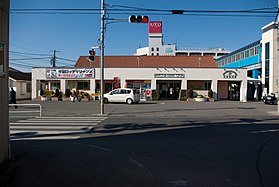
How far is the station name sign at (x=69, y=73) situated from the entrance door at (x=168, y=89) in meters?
9.25

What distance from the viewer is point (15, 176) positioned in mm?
5090

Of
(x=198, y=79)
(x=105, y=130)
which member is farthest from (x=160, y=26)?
(x=105, y=130)

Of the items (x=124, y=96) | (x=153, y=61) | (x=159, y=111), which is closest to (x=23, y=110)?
(x=159, y=111)

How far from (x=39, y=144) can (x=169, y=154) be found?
A: 3.86m

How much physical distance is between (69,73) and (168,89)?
1337cm

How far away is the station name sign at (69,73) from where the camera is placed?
34906 mm

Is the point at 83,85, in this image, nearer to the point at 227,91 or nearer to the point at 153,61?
the point at 153,61

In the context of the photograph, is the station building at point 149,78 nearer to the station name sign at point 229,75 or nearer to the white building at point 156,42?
the station name sign at point 229,75

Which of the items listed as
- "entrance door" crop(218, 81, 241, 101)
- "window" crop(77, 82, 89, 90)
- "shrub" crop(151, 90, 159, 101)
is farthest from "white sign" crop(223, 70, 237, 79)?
"window" crop(77, 82, 89, 90)

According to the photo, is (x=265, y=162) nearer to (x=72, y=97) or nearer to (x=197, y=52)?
(x=72, y=97)

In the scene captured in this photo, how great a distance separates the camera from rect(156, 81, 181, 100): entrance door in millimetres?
36750

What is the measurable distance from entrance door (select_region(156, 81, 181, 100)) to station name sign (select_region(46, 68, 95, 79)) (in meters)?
9.25

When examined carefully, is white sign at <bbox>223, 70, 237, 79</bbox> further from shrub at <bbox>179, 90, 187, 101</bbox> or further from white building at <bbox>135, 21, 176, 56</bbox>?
white building at <bbox>135, 21, 176, 56</bbox>

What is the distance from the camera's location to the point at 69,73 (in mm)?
35156
